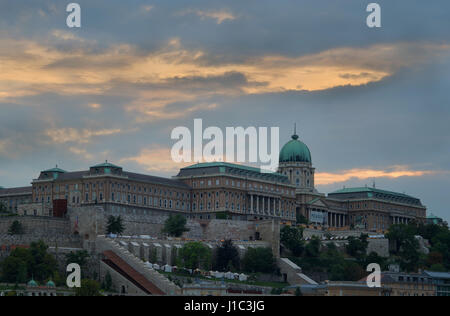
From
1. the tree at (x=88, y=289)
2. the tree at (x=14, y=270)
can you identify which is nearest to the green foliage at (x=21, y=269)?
the tree at (x=14, y=270)

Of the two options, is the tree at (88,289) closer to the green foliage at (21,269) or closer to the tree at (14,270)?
the tree at (14,270)

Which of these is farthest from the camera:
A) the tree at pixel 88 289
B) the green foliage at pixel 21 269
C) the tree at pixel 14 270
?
the green foliage at pixel 21 269

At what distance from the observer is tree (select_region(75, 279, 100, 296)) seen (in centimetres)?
18425

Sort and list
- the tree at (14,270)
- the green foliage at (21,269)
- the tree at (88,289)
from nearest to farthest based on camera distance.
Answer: the tree at (88,289), the tree at (14,270), the green foliage at (21,269)

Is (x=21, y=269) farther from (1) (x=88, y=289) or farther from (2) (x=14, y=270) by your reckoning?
(1) (x=88, y=289)

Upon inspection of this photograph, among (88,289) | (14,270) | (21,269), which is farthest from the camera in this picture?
(14,270)

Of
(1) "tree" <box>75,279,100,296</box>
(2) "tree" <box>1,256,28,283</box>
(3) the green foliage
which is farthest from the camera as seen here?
(3) the green foliage

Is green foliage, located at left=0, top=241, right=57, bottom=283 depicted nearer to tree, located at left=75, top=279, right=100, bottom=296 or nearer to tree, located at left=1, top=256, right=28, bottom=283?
tree, located at left=1, top=256, right=28, bottom=283

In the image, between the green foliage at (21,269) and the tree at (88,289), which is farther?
A: the green foliage at (21,269)

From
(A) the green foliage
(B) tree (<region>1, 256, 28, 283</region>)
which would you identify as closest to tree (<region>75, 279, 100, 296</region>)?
(B) tree (<region>1, 256, 28, 283</region>)

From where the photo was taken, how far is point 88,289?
18600cm

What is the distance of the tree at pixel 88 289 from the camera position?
184250mm

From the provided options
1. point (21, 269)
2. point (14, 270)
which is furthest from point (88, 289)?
point (14, 270)
